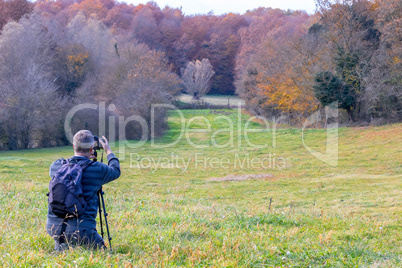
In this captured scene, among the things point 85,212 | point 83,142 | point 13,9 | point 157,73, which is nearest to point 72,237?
point 85,212

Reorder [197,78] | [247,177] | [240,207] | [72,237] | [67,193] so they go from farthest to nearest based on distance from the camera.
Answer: [197,78] → [247,177] → [240,207] → [72,237] → [67,193]

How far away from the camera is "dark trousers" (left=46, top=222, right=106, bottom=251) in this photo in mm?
4055

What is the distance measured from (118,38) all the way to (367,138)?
44.4 metres

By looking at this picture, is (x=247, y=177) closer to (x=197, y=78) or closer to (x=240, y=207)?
(x=240, y=207)

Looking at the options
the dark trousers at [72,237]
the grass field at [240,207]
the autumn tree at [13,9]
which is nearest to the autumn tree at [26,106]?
the grass field at [240,207]

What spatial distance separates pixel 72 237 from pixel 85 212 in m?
0.30

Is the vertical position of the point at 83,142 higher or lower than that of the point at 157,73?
lower

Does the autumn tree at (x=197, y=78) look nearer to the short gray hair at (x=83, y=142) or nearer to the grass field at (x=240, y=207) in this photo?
the grass field at (x=240, y=207)

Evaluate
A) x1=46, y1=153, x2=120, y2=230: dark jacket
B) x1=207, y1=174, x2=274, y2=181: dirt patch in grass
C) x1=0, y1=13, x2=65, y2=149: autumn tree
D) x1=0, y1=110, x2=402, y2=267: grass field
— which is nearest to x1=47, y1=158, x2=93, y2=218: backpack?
x1=46, y1=153, x2=120, y2=230: dark jacket

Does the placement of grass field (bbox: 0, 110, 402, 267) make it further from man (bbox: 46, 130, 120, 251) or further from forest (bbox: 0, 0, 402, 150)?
forest (bbox: 0, 0, 402, 150)

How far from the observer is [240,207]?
32.2ft

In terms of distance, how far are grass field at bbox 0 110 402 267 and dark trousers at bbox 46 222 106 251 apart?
169 millimetres

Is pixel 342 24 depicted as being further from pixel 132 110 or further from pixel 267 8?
pixel 267 8

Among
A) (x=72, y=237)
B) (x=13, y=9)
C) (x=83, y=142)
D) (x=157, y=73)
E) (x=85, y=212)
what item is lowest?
(x=72, y=237)
